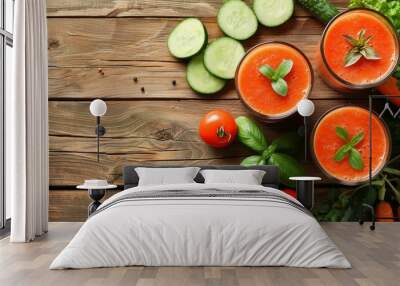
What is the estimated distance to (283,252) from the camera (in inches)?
144

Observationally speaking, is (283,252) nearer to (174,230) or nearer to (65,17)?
(174,230)

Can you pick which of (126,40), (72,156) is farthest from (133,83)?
(72,156)

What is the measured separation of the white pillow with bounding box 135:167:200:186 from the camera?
534 cm

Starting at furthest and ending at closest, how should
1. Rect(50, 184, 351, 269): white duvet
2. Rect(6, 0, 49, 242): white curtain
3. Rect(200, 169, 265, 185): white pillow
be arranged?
Answer: Rect(200, 169, 265, 185): white pillow
Rect(6, 0, 49, 242): white curtain
Rect(50, 184, 351, 269): white duvet

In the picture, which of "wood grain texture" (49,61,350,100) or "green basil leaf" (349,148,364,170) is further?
"wood grain texture" (49,61,350,100)

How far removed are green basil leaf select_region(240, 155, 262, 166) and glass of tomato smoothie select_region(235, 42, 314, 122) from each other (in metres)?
0.40

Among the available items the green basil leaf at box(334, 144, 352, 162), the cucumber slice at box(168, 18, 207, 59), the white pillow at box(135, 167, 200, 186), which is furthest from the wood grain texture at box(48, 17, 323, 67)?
the white pillow at box(135, 167, 200, 186)

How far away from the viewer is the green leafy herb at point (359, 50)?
17.6 ft

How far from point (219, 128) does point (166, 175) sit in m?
0.65

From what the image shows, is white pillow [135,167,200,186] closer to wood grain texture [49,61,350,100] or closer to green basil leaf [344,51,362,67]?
wood grain texture [49,61,350,100]

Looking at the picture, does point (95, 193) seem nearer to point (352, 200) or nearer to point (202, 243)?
point (202, 243)

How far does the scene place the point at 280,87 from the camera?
546 cm

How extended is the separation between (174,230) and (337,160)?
2.32m

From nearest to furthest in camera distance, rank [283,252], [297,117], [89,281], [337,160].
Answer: [89,281], [283,252], [337,160], [297,117]
